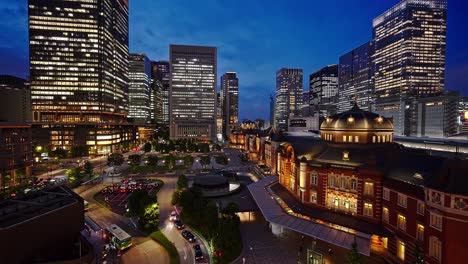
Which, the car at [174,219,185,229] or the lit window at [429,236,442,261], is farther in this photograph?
the car at [174,219,185,229]

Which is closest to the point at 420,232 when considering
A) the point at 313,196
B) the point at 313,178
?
the point at 313,196

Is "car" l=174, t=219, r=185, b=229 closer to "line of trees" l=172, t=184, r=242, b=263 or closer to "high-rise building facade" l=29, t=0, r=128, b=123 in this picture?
"line of trees" l=172, t=184, r=242, b=263

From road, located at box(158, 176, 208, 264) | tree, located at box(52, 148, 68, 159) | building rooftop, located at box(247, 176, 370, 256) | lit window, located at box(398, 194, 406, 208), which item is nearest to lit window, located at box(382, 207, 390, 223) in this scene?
lit window, located at box(398, 194, 406, 208)

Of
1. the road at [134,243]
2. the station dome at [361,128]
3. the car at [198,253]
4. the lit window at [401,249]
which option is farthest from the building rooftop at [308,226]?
the road at [134,243]

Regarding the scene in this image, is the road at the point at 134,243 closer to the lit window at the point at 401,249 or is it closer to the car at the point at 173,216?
the car at the point at 173,216

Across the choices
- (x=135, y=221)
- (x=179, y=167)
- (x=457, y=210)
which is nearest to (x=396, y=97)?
(x=179, y=167)

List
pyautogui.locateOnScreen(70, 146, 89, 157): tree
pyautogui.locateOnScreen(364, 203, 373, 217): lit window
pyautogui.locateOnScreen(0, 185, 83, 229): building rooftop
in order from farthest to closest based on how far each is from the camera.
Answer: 1. pyautogui.locateOnScreen(70, 146, 89, 157): tree
2. pyautogui.locateOnScreen(364, 203, 373, 217): lit window
3. pyautogui.locateOnScreen(0, 185, 83, 229): building rooftop
